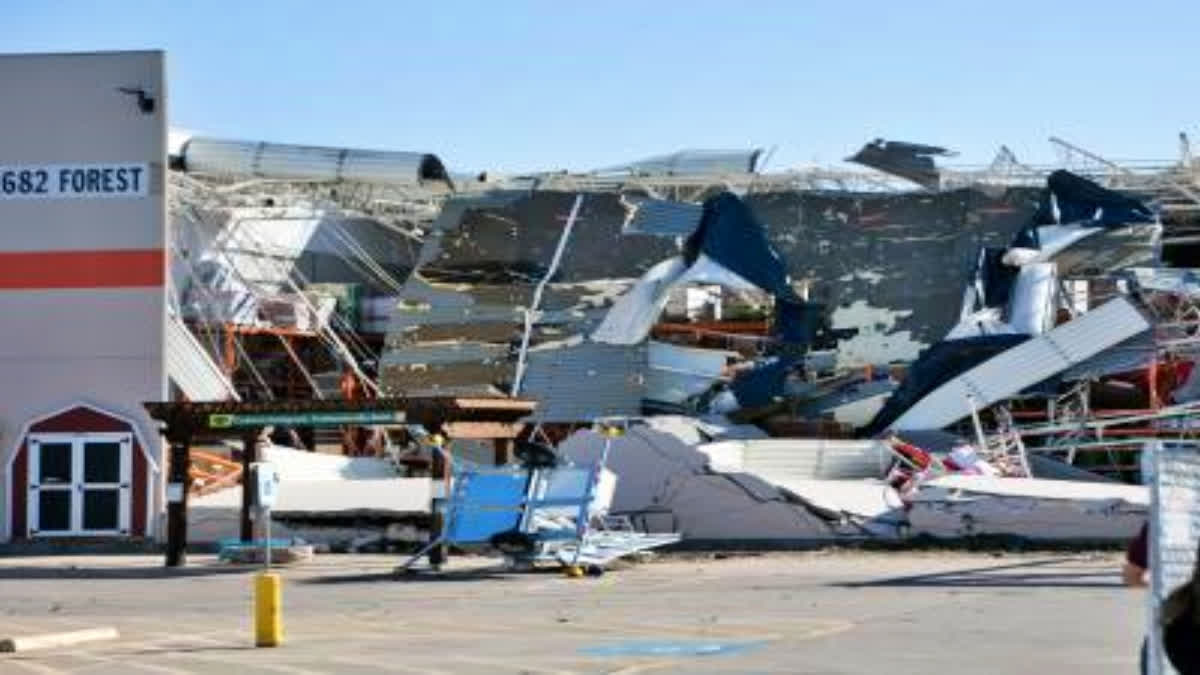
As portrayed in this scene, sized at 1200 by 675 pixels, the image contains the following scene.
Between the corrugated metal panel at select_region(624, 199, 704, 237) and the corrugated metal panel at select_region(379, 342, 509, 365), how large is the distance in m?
5.19

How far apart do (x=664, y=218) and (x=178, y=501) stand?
24129mm

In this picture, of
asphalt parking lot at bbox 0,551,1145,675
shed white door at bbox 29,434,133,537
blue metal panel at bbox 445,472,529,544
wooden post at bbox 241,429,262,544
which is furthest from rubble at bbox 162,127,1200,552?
asphalt parking lot at bbox 0,551,1145,675

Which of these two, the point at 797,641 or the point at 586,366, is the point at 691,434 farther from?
the point at 797,641

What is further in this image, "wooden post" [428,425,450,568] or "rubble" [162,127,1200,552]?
"rubble" [162,127,1200,552]

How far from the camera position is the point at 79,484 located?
118 feet

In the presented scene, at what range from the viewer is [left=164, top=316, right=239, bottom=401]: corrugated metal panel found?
39.2 metres

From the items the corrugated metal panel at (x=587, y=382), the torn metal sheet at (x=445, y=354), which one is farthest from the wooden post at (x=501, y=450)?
the torn metal sheet at (x=445, y=354)

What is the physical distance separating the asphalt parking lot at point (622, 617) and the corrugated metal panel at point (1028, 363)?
42.4 feet

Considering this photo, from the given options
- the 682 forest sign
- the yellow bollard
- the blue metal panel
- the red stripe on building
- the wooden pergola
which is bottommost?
the yellow bollard

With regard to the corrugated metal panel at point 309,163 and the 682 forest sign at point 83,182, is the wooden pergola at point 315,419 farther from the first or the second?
the corrugated metal panel at point 309,163

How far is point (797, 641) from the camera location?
17.1 meters

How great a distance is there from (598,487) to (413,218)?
31135 mm

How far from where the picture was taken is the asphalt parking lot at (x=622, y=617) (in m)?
15.8

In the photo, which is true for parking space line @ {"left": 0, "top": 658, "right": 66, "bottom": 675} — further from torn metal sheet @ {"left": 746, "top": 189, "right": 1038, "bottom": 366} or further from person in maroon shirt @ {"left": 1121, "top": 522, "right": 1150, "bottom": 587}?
torn metal sheet @ {"left": 746, "top": 189, "right": 1038, "bottom": 366}
